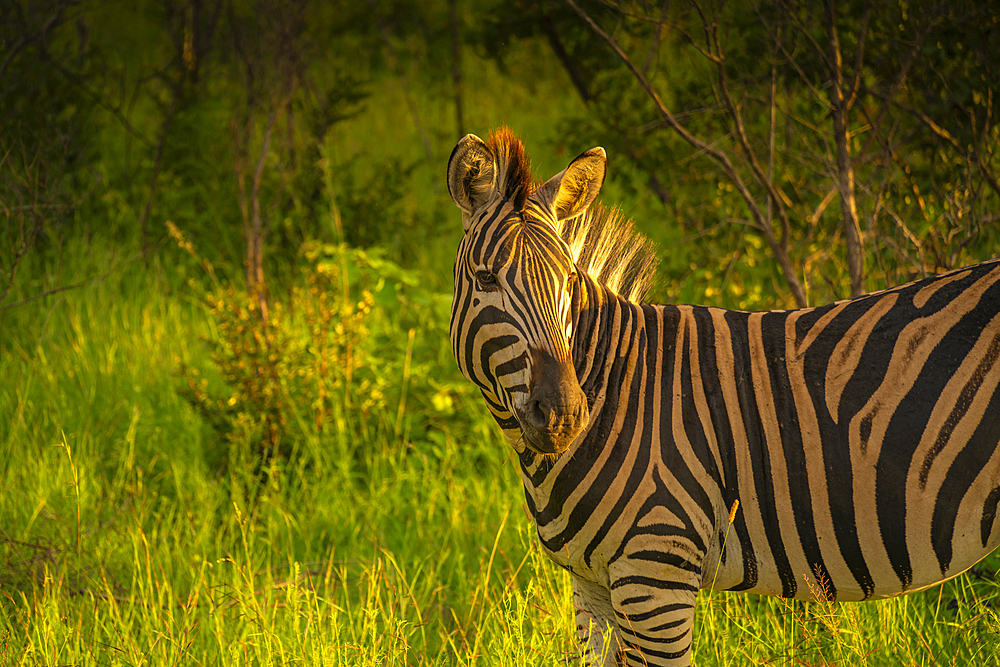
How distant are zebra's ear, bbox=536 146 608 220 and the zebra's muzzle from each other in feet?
1.76

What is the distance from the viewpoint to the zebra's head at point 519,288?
1.83 metres

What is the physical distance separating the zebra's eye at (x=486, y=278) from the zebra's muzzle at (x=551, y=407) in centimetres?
23

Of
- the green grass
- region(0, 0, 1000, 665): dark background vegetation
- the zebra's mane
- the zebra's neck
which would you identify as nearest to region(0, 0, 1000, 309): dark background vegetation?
region(0, 0, 1000, 665): dark background vegetation

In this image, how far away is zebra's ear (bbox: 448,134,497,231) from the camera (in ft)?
6.58

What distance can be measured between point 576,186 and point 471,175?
32 centimetres

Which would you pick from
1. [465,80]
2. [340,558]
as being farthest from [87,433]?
[465,80]

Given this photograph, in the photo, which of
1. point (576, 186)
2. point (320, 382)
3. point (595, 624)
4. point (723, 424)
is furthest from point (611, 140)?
point (595, 624)

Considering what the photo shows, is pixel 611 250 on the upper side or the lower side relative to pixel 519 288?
upper

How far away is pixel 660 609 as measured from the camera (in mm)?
1998

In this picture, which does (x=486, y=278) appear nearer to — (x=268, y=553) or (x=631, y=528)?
(x=631, y=528)

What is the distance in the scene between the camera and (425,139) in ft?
30.6

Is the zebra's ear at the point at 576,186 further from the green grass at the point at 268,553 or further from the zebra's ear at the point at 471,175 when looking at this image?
the green grass at the point at 268,553

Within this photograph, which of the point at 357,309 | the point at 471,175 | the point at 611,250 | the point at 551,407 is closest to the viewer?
the point at 551,407

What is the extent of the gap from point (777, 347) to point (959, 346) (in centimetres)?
45
